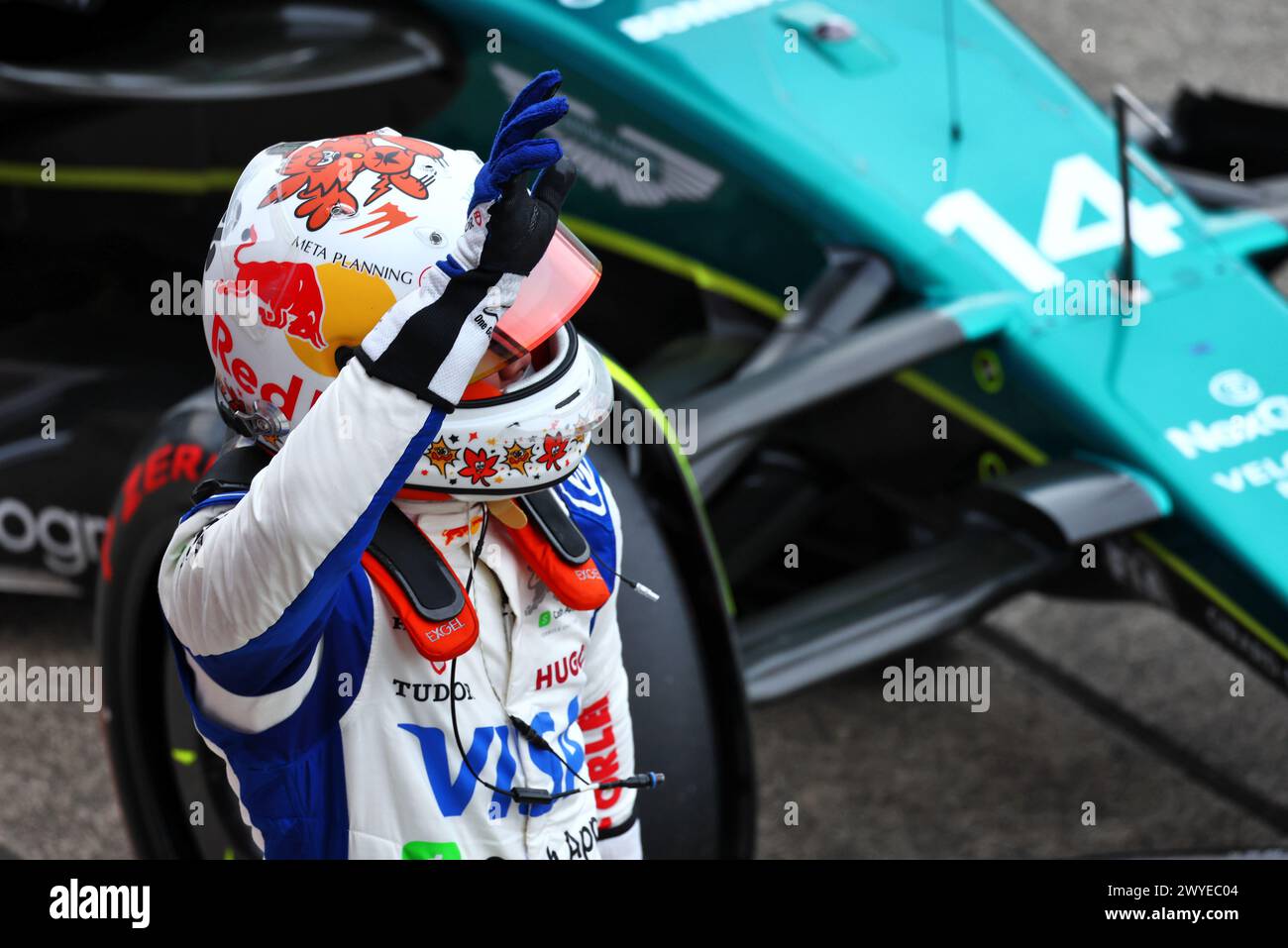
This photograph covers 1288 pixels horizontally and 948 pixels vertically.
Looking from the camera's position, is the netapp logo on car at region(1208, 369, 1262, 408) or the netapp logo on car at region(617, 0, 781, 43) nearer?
the netapp logo on car at region(1208, 369, 1262, 408)

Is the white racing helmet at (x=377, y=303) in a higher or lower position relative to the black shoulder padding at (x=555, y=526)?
higher

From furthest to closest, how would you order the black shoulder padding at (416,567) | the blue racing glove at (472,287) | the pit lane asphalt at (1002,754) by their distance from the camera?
the pit lane asphalt at (1002,754)
the black shoulder padding at (416,567)
the blue racing glove at (472,287)

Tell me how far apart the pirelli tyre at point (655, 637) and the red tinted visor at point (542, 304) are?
0.68 metres

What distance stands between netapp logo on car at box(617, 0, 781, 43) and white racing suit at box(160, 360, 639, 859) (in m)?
1.29

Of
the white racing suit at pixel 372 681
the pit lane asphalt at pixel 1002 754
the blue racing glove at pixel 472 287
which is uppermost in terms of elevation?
the blue racing glove at pixel 472 287

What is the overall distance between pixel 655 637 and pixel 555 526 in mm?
518

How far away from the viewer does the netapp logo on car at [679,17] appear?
2.82 meters

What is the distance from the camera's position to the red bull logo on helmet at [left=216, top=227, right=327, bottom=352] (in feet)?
4.76

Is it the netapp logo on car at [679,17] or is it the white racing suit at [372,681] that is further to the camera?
the netapp logo on car at [679,17]

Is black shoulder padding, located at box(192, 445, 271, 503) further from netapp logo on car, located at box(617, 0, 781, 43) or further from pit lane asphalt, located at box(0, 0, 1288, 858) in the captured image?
netapp logo on car, located at box(617, 0, 781, 43)

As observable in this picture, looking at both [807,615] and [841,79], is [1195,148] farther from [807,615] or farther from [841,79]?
[807,615]
